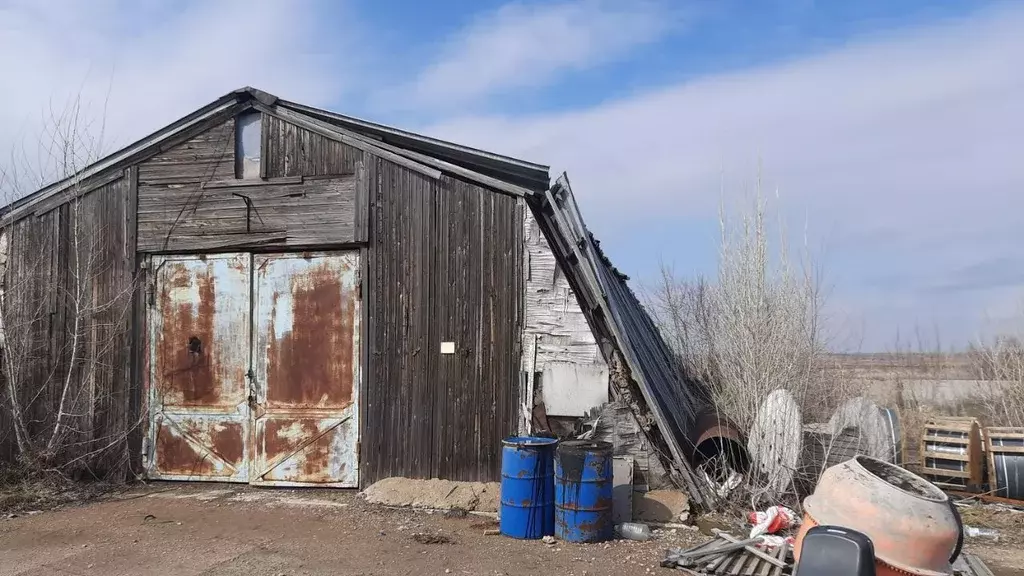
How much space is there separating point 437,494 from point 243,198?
4313 millimetres

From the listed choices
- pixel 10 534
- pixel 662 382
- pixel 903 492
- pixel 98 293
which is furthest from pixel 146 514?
pixel 903 492

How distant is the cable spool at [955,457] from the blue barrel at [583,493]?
173 inches

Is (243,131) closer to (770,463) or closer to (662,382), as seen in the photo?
(662,382)

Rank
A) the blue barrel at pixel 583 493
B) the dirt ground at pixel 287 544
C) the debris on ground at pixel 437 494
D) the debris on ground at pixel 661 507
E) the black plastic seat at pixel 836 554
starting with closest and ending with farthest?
the black plastic seat at pixel 836 554, the dirt ground at pixel 287 544, the blue barrel at pixel 583 493, the debris on ground at pixel 661 507, the debris on ground at pixel 437 494

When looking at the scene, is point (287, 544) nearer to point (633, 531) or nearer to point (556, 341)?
point (633, 531)

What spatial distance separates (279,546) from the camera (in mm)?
6734

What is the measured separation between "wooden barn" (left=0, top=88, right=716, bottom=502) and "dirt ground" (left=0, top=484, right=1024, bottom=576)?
2.78 feet

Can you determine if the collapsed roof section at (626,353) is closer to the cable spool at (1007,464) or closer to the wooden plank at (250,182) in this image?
the wooden plank at (250,182)

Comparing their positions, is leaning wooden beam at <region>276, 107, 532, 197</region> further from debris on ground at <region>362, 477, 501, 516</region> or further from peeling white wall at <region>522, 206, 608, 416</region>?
debris on ground at <region>362, 477, 501, 516</region>

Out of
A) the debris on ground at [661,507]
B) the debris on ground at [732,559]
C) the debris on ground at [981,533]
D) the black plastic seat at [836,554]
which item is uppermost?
the black plastic seat at [836,554]

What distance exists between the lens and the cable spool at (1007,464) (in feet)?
27.0

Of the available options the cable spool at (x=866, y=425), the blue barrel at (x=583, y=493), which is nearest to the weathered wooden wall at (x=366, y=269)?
the blue barrel at (x=583, y=493)

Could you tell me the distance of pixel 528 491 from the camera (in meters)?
6.95

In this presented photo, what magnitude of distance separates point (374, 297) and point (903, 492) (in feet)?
19.0
